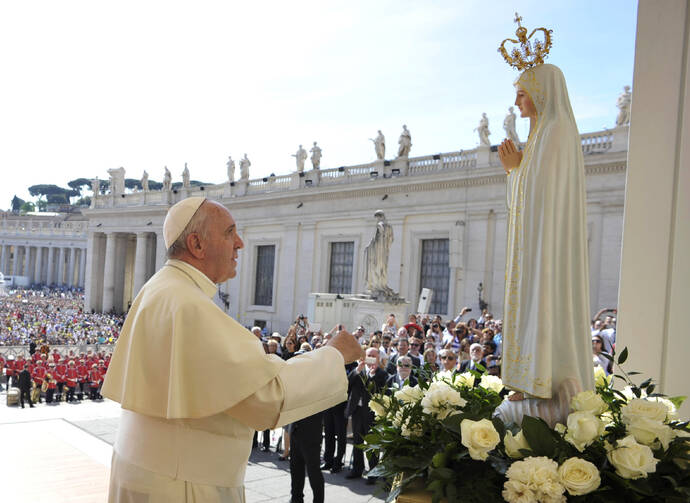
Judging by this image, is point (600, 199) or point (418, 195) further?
point (418, 195)

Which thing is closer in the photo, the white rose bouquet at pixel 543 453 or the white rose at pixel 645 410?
the white rose bouquet at pixel 543 453

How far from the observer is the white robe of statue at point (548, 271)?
2.46 meters

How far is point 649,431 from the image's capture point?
6.97ft

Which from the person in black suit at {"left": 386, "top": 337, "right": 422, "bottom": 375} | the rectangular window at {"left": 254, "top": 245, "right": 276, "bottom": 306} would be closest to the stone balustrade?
the rectangular window at {"left": 254, "top": 245, "right": 276, "bottom": 306}

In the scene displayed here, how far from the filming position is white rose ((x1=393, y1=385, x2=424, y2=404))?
2725 mm

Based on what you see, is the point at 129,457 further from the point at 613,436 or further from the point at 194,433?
the point at 613,436

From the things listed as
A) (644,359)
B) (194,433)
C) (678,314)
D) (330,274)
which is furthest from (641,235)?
(330,274)

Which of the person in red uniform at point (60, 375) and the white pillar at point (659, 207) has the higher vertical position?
the white pillar at point (659, 207)

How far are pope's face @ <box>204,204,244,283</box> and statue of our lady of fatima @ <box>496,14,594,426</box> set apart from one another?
1305 mm

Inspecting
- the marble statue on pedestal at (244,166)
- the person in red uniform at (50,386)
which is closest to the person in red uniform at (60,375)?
the person in red uniform at (50,386)

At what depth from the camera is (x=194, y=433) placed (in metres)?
Answer: 2.12

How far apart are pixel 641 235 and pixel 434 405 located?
2319 millimetres

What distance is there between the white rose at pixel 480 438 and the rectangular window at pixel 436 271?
22031mm

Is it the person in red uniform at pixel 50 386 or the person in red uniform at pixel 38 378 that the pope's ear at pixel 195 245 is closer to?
the person in red uniform at pixel 50 386
